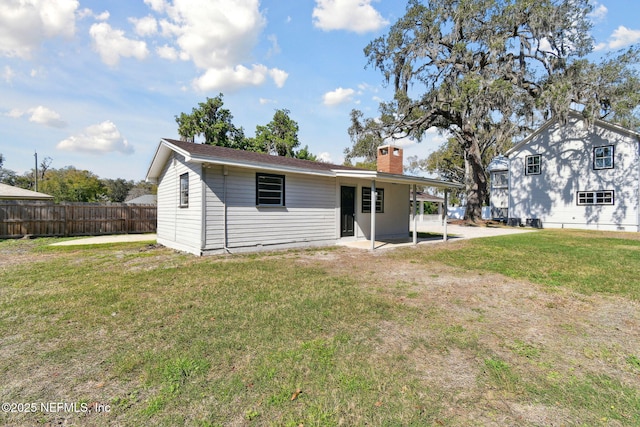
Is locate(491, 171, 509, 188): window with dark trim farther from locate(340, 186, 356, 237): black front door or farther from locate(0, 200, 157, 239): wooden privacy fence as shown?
locate(0, 200, 157, 239): wooden privacy fence

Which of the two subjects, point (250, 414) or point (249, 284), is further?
point (249, 284)

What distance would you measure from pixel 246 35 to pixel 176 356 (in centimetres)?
1336

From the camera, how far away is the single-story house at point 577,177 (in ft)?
58.1

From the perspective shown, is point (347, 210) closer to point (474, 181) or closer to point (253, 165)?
point (253, 165)

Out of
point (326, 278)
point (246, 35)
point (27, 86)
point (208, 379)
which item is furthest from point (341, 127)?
point (208, 379)

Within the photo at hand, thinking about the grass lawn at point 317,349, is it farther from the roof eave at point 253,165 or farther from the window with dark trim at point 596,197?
the window with dark trim at point 596,197

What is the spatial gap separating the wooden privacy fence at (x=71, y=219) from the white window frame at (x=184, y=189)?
809 cm

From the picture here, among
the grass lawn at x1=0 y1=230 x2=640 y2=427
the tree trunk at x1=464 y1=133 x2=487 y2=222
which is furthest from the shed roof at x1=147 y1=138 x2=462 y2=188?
the tree trunk at x1=464 y1=133 x2=487 y2=222

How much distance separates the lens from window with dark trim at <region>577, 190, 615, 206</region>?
18316mm

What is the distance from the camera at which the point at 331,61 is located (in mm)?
13453

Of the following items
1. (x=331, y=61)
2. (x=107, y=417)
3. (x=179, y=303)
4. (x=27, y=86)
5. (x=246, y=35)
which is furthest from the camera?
(x=331, y=61)

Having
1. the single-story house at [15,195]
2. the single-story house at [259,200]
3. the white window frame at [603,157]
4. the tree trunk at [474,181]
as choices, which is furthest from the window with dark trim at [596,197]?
the single-story house at [15,195]

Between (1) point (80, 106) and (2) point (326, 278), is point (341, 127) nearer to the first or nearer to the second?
(1) point (80, 106)

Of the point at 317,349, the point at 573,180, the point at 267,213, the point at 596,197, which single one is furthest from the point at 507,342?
the point at 573,180
